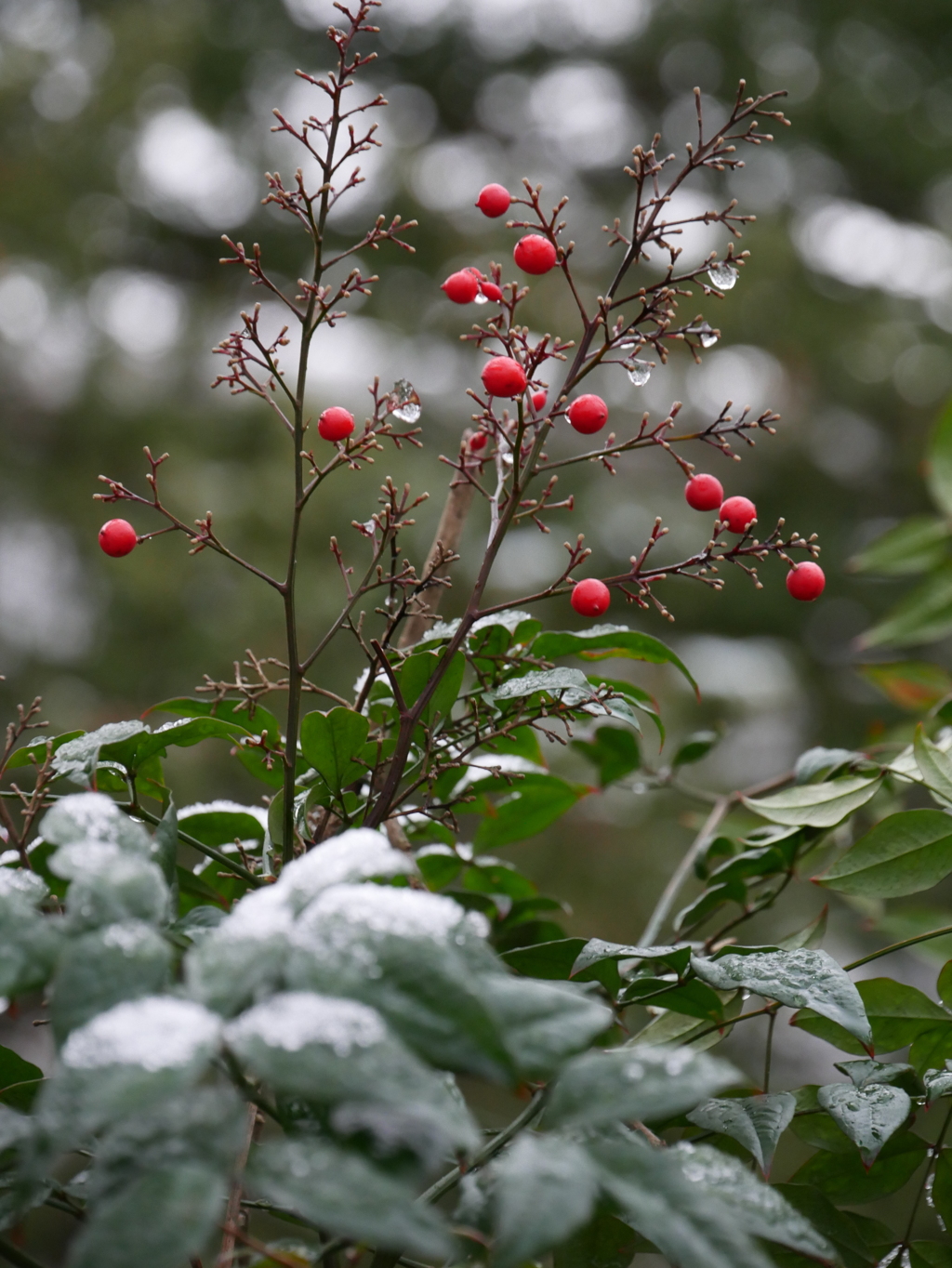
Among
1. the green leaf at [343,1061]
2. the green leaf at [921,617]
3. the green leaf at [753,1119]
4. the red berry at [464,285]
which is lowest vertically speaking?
the green leaf at [753,1119]

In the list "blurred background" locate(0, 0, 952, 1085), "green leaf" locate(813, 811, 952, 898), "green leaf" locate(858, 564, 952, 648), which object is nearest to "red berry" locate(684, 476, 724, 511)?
"green leaf" locate(813, 811, 952, 898)

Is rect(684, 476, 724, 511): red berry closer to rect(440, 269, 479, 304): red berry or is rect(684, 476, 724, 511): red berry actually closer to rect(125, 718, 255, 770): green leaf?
rect(440, 269, 479, 304): red berry

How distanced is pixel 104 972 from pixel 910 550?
1024 mm

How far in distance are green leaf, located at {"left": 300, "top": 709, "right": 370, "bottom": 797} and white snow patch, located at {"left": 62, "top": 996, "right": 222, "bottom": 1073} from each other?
0.23 metres

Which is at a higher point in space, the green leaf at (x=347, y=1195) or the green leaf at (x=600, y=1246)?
the green leaf at (x=347, y=1195)

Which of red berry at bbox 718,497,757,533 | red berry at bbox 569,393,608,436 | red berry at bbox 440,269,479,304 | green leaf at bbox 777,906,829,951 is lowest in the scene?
green leaf at bbox 777,906,829,951

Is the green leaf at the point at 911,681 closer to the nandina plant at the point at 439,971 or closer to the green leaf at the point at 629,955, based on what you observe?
the nandina plant at the point at 439,971

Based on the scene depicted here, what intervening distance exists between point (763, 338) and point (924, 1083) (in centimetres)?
415

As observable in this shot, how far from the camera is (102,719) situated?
122 inches

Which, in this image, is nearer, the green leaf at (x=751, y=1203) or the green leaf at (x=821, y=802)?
the green leaf at (x=751, y=1203)

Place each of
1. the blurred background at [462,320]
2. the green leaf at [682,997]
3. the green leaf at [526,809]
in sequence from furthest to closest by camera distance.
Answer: the blurred background at [462,320] < the green leaf at [526,809] < the green leaf at [682,997]

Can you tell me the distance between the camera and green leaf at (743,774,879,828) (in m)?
0.64

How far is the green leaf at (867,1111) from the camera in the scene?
0.43 meters

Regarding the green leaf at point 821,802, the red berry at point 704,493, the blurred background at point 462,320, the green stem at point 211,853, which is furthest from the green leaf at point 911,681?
the blurred background at point 462,320
